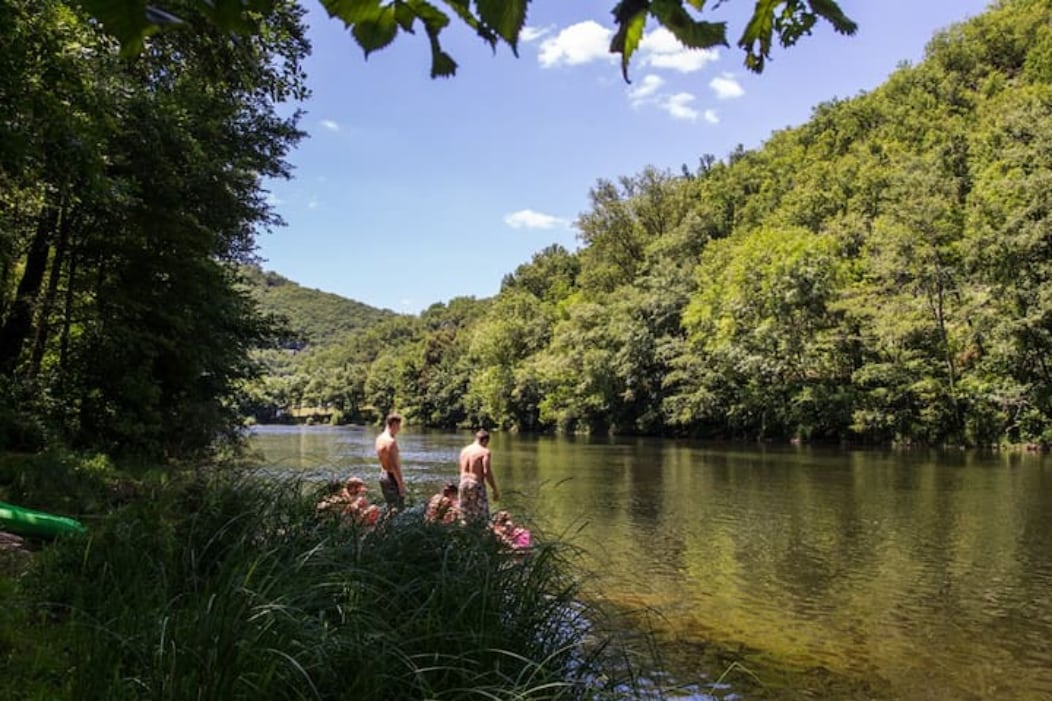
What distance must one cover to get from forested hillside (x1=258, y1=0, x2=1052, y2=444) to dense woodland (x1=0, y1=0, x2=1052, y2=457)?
185mm

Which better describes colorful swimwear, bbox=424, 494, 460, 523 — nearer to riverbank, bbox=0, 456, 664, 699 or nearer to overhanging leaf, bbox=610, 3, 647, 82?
riverbank, bbox=0, 456, 664, 699

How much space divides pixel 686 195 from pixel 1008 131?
32.8 meters

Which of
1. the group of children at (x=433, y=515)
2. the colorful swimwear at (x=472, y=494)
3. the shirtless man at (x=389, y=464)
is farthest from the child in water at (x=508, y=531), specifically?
the shirtless man at (x=389, y=464)

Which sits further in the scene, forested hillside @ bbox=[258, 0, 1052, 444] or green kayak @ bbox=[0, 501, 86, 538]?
forested hillside @ bbox=[258, 0, 1052, 444]

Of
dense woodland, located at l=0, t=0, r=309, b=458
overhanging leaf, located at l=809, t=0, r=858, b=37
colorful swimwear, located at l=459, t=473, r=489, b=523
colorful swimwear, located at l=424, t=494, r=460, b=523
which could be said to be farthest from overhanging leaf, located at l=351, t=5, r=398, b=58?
dense woodland, located at l=0, t=0, r=309, b=458

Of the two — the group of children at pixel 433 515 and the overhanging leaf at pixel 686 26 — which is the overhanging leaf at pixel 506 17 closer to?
the overhanging leaf at pixel 686 26

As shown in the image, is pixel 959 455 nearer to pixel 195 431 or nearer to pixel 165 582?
pixel 195 431

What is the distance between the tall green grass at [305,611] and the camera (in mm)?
3025

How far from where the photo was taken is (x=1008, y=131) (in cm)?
3609

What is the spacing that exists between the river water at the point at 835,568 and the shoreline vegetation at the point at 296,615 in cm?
82

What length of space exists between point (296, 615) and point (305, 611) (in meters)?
0.18

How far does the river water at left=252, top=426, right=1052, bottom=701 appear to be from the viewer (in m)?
6.60

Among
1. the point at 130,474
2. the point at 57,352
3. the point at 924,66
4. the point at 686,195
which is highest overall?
the point at 924,66

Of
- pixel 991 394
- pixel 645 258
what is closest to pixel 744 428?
pixel 991 394
